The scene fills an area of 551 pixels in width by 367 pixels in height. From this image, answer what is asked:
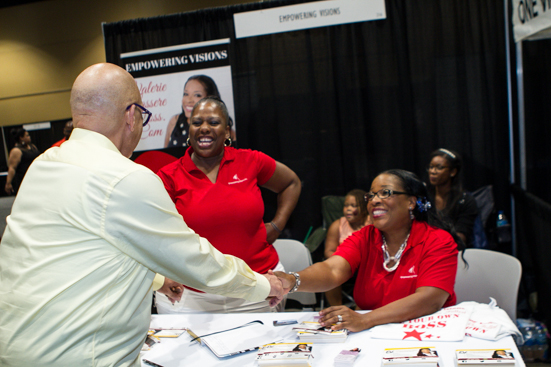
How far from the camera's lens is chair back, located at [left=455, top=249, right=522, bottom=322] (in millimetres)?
2385

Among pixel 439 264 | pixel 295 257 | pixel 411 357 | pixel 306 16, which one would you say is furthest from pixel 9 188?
pixel 411 357

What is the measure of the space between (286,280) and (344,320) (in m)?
0.32

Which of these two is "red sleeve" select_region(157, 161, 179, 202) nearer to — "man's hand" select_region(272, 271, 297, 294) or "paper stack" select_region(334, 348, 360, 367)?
"man's hand" select_region(272, 271, 297, 294)

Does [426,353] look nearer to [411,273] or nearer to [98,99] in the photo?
[411,273]

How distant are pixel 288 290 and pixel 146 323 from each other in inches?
32.7

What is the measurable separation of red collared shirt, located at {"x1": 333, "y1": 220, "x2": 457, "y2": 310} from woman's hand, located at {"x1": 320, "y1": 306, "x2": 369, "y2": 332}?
36cm

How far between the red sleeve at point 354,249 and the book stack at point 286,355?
0.68 m

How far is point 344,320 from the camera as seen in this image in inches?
71.2

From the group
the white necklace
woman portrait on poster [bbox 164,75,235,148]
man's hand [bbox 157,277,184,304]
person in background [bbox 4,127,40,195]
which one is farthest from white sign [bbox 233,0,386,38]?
person in background [bbox 4,127,40,195]

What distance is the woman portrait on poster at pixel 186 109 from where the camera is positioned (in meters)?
4.40

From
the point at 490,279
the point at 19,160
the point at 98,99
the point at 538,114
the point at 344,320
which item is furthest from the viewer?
the point at 19,160

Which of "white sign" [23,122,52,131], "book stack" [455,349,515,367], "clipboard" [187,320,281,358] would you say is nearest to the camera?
"book stack" [455,349,515,367]

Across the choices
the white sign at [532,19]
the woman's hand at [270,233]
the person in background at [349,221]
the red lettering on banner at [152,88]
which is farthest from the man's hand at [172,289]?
the red lettering on banner at [152,88]

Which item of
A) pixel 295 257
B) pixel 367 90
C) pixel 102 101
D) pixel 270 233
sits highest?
pixel 367 90
